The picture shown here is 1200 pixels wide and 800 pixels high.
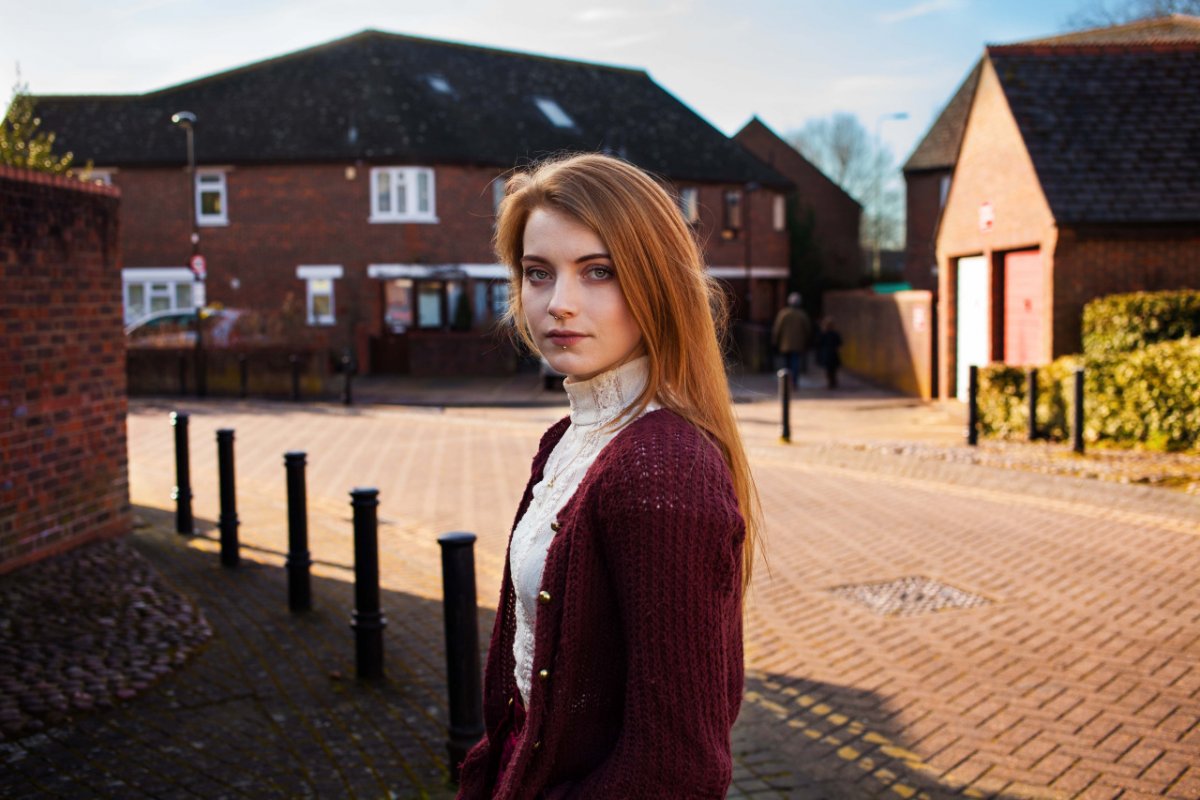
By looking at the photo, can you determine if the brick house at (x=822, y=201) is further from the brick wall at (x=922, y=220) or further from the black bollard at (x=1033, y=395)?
the black bollard at (x=1033, y=395)

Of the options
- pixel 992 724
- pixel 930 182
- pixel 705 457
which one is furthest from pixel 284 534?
pixel 930 182

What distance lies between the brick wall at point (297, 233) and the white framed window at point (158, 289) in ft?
1.06

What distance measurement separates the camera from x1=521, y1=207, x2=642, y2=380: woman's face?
2014 millimetres

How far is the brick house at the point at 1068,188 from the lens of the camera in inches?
642

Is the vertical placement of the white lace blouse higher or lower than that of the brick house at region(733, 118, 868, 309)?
lower

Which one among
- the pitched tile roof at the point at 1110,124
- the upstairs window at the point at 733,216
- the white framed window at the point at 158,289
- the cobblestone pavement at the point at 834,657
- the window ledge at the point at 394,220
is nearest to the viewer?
the cobblestone pavement at the point at 834,657

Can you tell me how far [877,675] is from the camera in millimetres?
5773

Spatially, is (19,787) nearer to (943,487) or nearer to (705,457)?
(705,457)

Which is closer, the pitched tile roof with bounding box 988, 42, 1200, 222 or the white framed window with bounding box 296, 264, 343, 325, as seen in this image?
the pitched tile roof with bounding box 988, 42, 1200, 222

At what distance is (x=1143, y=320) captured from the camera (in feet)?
48.9

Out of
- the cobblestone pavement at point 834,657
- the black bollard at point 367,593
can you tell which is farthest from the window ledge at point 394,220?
the black bollard at point 367,593

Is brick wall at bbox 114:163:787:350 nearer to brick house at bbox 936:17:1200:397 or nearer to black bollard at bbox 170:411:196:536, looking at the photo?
brick house at bbox 936:17:1200:397

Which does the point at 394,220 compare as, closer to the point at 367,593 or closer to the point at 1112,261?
the point at 1112,261

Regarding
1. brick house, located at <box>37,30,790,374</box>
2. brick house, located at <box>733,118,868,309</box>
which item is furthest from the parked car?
brick house, located at <box>733,118,868,309</box>
